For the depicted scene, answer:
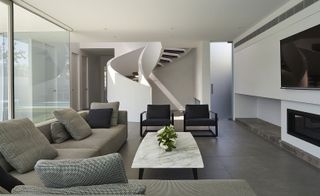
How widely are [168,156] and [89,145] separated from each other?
1181 millimetres

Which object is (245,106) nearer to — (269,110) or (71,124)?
(269,110)

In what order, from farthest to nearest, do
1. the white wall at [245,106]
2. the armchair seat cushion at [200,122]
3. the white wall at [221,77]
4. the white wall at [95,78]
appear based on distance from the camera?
the white wall at [95,78] < the white wall at [221,77] < the white wall at [245,106] < the armchair seat cushion at [200,122]

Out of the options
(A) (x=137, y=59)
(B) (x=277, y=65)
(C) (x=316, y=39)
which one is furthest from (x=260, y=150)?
(A) (x=137, y=59)

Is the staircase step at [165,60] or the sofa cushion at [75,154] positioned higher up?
the staircase step at [165,60]

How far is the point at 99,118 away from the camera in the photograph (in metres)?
5.80

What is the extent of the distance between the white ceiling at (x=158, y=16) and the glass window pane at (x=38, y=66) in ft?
1.40

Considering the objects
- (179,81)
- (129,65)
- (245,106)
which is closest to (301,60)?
(245,106)

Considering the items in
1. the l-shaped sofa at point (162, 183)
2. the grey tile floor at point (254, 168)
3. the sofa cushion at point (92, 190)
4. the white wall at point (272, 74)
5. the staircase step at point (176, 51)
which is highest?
the staircase step at point (176, 51)

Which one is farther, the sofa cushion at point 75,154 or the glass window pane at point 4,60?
the glass window pane at point 4,60

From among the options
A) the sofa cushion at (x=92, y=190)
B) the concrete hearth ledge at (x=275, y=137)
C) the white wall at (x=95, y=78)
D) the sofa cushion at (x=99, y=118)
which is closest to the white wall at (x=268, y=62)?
the concrete hearth ledge at (x=275, y=137)

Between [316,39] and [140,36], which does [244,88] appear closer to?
[140,36]

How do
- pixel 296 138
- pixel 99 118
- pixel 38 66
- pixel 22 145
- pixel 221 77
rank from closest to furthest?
pixel 22 145 → pixel 296 138 → pixel 99 118 → pixel 38 66 → pixel 221 77

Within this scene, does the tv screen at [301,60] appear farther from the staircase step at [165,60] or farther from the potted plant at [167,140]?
the staircase step at [165,60]

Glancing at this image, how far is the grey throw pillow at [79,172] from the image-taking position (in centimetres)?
150
